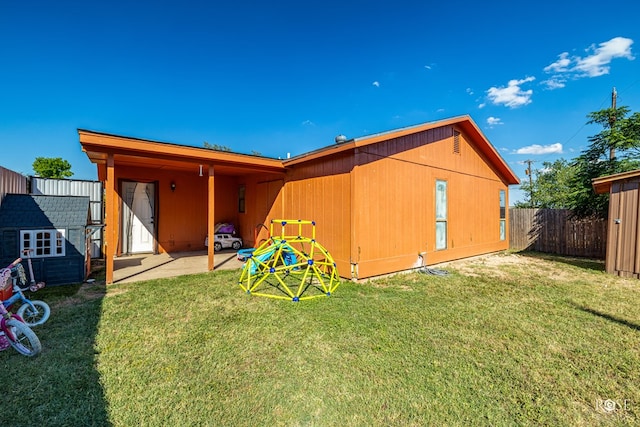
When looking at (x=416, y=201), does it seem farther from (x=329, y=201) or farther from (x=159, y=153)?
(x=159, y=153)

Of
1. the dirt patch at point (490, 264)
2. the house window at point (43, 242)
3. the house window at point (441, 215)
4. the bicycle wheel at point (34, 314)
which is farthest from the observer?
the house window at point (441, 215)

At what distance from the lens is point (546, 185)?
2297 cm

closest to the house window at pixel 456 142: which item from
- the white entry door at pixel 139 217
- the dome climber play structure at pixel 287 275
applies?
the dome climber play structure at pixel 287 275

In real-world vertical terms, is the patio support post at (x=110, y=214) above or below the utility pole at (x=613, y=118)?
below

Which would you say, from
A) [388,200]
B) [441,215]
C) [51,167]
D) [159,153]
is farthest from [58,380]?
[51,167]

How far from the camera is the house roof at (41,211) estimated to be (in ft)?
15.8

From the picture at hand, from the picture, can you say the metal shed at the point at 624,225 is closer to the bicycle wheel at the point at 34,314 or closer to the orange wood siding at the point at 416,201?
the orange wood siding at the point at 416,201

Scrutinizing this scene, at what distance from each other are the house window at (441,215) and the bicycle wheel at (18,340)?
754 cm

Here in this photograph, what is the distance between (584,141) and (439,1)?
7343 millimetres

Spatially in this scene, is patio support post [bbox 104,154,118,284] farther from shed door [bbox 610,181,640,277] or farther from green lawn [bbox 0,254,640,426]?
shed door [bbox 610,181,640,277]

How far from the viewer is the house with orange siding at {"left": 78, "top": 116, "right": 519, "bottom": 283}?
221 inches

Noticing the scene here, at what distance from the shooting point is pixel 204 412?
1904mm

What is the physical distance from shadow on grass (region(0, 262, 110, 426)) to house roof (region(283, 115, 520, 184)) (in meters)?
4.58

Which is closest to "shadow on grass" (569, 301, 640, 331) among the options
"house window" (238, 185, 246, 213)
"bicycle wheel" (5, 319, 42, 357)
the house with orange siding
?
the house with orange siding
